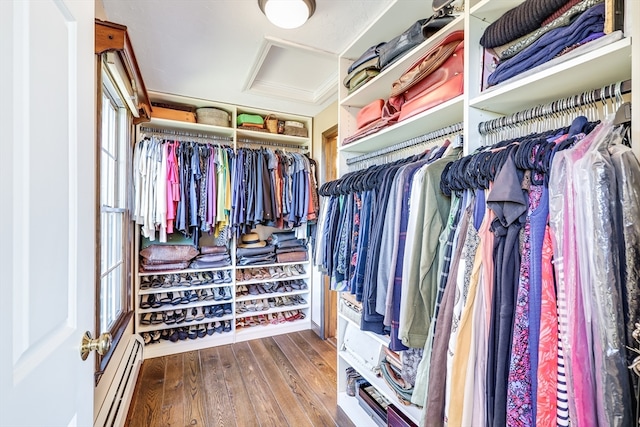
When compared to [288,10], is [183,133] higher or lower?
lower

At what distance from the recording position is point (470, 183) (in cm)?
86

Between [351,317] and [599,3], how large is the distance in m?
1.56

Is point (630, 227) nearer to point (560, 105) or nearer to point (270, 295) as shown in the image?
point (560, 105)

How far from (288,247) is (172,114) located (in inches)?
64.3

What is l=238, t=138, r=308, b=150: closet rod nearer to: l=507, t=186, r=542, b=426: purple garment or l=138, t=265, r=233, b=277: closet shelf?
l=138, t=265, r=233, b=277: closet shelf

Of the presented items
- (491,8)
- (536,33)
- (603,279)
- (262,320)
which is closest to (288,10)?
(491,8)

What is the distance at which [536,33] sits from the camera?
2.76 feet

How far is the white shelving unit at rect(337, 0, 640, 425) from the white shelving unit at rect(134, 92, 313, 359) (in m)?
1.25

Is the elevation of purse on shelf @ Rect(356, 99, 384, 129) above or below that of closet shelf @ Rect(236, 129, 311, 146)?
below

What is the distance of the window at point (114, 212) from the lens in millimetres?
1579

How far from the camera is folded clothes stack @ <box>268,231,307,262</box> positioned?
2.89m
